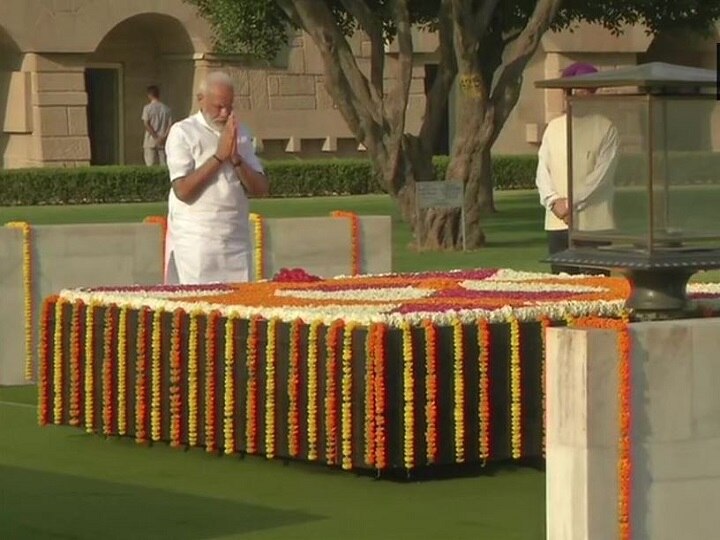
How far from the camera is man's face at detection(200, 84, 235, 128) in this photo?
35.5 feet

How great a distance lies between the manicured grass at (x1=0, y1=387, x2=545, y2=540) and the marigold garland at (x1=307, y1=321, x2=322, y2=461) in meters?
0.17

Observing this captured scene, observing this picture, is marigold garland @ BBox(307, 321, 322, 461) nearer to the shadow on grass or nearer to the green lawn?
the green lawn

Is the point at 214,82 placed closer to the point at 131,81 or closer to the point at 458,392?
the point at 458,392

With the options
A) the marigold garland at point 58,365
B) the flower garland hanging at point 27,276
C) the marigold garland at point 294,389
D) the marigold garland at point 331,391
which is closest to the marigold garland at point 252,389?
the marigold garland at point 294,389

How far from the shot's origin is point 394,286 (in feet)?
35.0

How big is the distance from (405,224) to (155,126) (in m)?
10.4

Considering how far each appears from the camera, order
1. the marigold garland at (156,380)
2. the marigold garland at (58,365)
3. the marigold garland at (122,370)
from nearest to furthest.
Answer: the marigold garland at (156,380) → the marigold garland at (122,370) → the marigold garland at (58,365)

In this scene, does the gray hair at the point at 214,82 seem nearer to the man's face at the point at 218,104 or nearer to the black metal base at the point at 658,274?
the man's face at the point at 218,104

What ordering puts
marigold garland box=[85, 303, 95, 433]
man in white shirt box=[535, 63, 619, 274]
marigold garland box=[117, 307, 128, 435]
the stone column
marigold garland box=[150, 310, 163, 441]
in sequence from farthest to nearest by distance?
marigold garland box=[85, 303, 95, 433], marigold garland box=[117, 307, 128, 435], marigold garland box=[150, 310, 163, 441], man in white shirt box=[535, 63, 619, 274], the stone column

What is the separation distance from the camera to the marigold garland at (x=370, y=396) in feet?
29.2

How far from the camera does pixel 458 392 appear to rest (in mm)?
9133

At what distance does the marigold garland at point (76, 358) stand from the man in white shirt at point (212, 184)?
2.62 feet

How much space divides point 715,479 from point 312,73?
34.8 meters

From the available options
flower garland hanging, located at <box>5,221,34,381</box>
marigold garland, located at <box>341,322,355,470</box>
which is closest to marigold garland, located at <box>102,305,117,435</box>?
marigold garland, located at <box>341,322,355,470</box>
